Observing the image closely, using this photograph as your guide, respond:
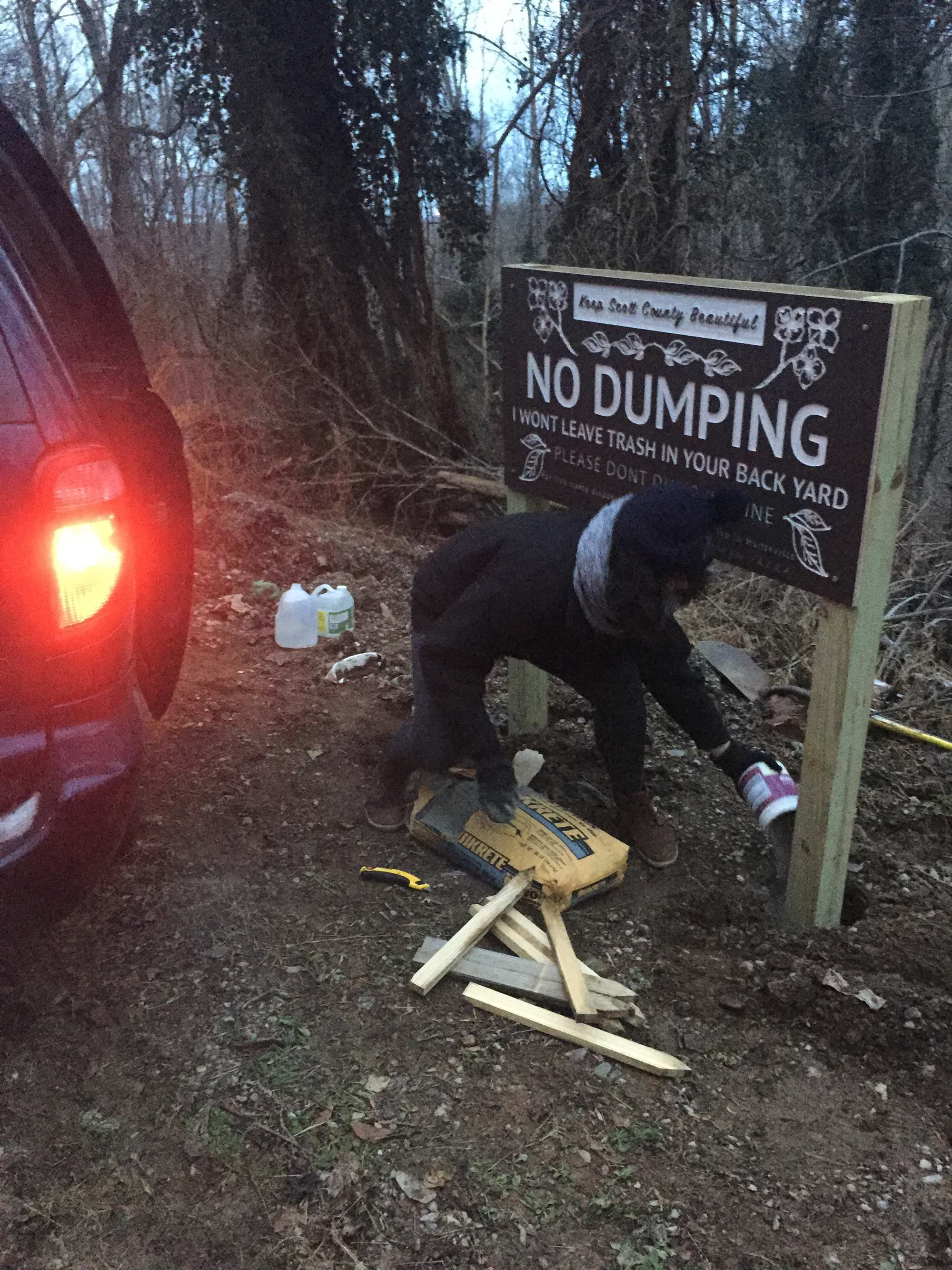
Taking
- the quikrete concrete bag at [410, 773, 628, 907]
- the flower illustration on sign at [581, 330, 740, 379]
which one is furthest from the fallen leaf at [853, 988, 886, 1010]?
the flower illustration on sign at [581, 330, 740, 379]

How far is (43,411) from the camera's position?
2.16m

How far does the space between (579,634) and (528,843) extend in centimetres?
69

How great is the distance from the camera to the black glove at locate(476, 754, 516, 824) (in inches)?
123

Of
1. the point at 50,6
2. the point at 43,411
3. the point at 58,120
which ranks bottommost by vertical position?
the point at 43,411

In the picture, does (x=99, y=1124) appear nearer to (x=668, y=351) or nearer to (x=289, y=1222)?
(x=289, y=1222)

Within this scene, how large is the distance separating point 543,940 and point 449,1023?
403mm

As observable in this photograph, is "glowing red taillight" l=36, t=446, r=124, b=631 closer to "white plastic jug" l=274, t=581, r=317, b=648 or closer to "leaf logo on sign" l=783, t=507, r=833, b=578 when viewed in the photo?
"leaf logo on sign" l=783, t=507, r=833, b=578

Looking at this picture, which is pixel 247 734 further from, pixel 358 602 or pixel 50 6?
pixel 50 6

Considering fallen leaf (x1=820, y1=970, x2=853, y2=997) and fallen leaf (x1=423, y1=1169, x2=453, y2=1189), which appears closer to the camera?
fallen leaf (x1=423, y1=1169, x2=453, y2=1189)

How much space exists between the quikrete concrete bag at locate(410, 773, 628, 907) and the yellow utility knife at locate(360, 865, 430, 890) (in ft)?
0.54

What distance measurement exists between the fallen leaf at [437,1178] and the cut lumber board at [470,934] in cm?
55

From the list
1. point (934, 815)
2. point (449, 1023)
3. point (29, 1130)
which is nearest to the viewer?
point (29, 1130)

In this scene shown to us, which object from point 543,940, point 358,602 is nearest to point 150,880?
point 543,940

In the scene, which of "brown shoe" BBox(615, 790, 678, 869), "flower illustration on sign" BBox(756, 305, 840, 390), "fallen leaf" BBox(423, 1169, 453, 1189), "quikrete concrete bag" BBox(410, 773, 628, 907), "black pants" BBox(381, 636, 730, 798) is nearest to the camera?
"fallen leaf" BBox(423, 1169, 453, 1189)
